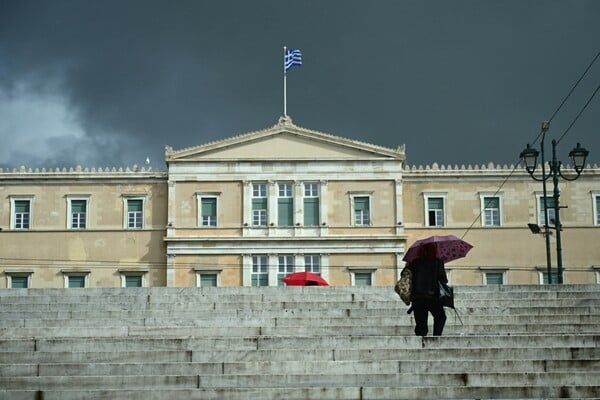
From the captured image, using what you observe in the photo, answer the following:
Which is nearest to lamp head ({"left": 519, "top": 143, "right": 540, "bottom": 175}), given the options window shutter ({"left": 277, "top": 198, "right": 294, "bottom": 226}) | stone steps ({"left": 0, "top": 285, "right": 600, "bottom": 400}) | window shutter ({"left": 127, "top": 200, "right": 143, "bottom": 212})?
stone steps ({"left": 0, "top": 285, "right": 600, "bottom": 400})

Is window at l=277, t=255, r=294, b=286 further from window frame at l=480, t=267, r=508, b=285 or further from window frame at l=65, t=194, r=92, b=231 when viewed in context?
window frame at l=65, t=194, r=92, b=231

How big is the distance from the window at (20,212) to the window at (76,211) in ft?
5.78

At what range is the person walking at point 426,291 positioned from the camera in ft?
62.7

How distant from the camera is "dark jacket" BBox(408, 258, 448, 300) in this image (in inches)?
751

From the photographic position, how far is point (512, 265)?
54.5 meters

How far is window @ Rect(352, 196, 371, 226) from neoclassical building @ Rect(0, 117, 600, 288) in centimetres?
4

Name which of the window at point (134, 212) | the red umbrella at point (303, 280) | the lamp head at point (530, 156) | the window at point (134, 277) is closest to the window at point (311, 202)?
the window at point (134, 212)

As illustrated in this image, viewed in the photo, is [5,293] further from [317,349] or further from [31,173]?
[31,173]

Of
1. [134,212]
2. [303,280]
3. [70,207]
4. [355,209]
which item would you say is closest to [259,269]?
[355,209]

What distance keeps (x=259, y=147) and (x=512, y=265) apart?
12.2m

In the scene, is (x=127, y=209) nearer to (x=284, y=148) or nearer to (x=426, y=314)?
(x=284, y=148)

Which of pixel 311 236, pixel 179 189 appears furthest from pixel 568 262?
pixel 179 189

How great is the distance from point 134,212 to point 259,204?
5639 millimetres

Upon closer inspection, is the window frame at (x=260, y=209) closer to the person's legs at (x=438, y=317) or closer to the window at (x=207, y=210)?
the window at (x=207, y=210)
